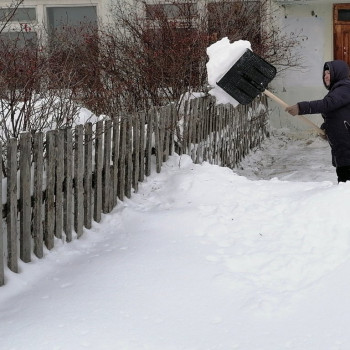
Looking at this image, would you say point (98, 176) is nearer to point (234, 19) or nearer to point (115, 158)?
point (115, 158)

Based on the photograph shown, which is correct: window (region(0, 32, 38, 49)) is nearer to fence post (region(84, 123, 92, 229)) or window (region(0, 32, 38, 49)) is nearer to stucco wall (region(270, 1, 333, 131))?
fence post (region(84, 123, 92, 229))

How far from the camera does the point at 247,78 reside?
19.3 feet

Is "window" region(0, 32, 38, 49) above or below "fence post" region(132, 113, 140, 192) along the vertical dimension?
above

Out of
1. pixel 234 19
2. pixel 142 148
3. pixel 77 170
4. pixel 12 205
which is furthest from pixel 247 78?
pixel 234 19

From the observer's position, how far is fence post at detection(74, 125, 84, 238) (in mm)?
4754

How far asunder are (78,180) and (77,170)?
0.08m

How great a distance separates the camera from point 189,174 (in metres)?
5.88

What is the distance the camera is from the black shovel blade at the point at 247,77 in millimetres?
5801

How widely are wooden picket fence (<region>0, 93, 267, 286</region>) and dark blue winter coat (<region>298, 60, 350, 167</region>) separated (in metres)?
1.54

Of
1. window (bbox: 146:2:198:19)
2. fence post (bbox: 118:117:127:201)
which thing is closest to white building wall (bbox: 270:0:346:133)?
window (bbox: 146:2:198:19)

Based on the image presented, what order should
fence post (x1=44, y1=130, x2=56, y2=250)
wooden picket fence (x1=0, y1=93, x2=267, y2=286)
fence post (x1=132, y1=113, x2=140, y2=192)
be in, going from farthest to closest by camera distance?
fence post (x1=132, y1=113, x2=140, y2=192), fence post (x1=44, y1=130, x2=56, y2=250), wooden picket fence (x1=0, y1=93, x2=267, y2=286)

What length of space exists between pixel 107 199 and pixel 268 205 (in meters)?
1.34

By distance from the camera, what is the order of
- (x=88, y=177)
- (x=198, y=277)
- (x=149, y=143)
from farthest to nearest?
(x=149, y=143) → (x=88, y=177) → (x=198, y=277)

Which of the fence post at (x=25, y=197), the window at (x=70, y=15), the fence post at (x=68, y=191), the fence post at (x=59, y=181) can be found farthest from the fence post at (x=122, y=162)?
the window at (x=70, y=15)
